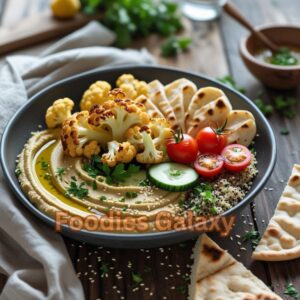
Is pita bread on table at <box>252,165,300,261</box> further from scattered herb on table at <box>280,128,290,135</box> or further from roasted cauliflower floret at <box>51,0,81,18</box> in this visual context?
roasted cauliflower floret at <box>51,0,81,18</box>

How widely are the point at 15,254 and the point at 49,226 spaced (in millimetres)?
319

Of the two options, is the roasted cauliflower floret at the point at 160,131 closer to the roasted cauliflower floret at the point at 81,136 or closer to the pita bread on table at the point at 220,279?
the roasted cauliflower floret at the point at 81,136

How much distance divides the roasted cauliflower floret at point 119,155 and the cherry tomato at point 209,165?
526 millimetres

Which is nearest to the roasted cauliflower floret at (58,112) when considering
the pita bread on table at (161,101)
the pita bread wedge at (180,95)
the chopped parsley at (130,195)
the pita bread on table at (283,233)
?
the pita bread on table at (161,101)

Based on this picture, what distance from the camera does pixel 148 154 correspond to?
14.1 ft

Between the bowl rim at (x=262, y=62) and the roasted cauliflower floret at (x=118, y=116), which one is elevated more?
the roasted cauliflower floret at (x=118, y=116)

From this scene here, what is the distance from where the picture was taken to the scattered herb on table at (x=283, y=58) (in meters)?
5.84

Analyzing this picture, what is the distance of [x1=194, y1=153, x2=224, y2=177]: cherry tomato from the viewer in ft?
13.7

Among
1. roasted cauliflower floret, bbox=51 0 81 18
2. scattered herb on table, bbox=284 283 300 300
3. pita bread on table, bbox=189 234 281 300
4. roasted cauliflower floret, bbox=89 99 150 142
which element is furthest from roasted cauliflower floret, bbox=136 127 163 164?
roasted cauliflower floret, bbox=51 0 81 18

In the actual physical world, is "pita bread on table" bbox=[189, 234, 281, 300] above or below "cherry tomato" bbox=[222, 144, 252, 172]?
below

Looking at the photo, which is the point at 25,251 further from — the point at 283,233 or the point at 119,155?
the point at 283,233

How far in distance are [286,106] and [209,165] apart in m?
1.77

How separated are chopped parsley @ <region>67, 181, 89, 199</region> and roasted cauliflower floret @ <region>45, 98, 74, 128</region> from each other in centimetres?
77

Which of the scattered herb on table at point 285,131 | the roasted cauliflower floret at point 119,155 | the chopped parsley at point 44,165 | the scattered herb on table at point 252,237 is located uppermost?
the roasted cauliflower floret at point 119,155
